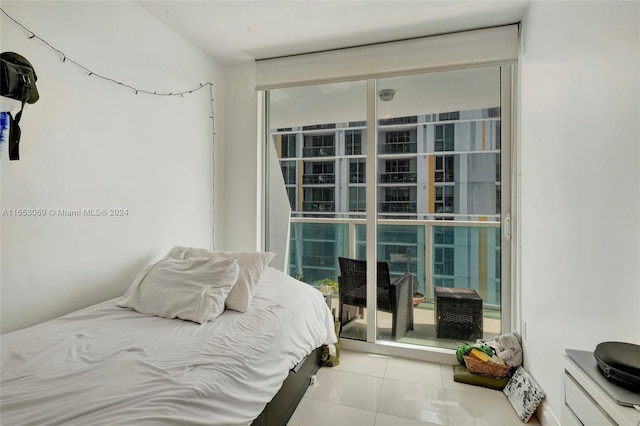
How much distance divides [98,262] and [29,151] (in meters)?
0.70

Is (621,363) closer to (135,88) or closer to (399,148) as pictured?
(399,148)

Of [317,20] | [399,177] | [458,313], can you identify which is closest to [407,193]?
[399,177]

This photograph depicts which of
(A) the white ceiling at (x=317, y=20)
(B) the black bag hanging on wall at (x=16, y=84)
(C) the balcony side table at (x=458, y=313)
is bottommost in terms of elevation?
(C) the balcony side table at (x=458, y=313)

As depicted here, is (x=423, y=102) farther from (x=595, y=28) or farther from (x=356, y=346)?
(x=356, y=346)

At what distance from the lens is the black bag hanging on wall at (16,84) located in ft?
4.60

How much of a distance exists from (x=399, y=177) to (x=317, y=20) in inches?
53.6

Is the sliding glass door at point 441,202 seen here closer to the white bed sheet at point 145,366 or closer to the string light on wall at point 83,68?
the white bed sheet at point 145,366

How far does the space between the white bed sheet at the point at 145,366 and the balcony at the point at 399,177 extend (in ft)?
4.66

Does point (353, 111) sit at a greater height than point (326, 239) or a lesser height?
greater

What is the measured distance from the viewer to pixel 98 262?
196 centimetres

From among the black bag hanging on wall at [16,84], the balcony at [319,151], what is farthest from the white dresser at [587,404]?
the black bag hanging on wall at [16,84]

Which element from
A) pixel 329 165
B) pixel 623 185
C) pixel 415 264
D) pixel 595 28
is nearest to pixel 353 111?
pixel 329 165

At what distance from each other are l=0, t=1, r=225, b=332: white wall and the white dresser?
7.64ft

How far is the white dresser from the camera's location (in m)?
0.82
